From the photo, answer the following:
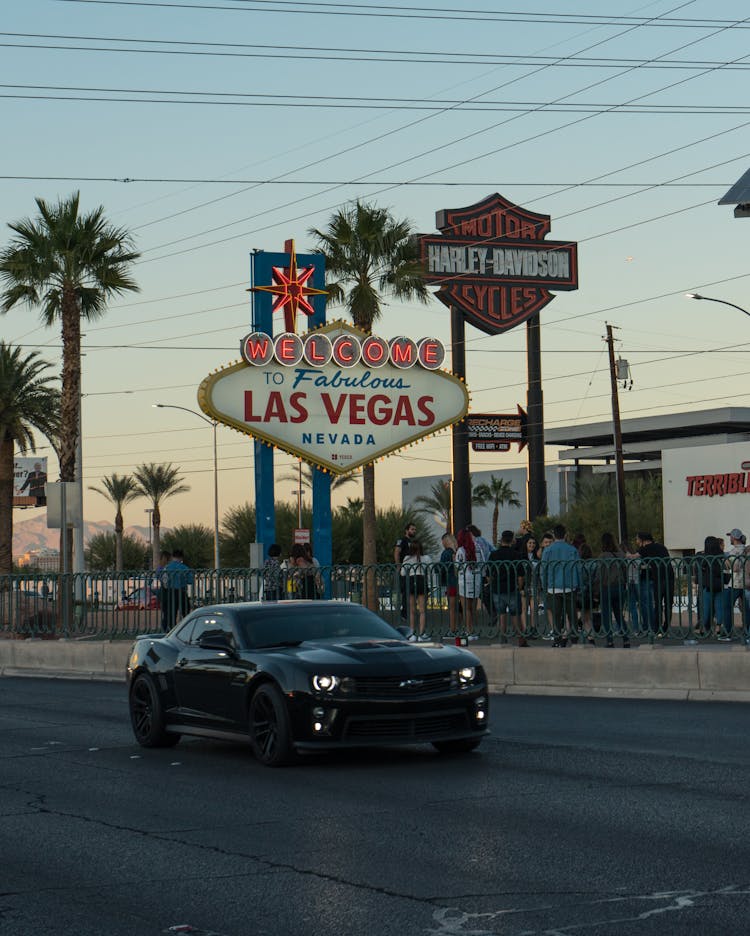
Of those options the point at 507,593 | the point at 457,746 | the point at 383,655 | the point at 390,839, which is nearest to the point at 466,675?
the point at 383,655

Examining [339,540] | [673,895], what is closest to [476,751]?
[673,895]

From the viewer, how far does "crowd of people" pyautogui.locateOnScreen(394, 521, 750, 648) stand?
62.6ft

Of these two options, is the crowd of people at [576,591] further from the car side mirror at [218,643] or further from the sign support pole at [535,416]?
the sign support pole at [535,416]

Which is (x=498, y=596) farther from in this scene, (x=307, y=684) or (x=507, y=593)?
(x=307, y=684)

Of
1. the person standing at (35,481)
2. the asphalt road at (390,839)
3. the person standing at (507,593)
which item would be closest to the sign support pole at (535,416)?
the person standing at (507,593)

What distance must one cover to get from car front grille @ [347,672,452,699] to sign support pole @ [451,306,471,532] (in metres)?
45.7

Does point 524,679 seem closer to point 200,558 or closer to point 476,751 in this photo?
point 476,751

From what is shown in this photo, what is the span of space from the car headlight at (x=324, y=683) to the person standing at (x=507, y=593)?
9.46 m

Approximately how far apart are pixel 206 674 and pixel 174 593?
13167 millimetres

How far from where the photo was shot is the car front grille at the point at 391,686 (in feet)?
41.0

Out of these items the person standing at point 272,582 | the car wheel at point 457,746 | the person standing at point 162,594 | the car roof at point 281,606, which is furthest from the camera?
the person standing at point 162,594

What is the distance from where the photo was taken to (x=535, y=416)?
6506 centimetres

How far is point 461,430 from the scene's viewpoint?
62.4 m

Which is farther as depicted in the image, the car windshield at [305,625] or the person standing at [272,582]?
the person standing at [272,582]
